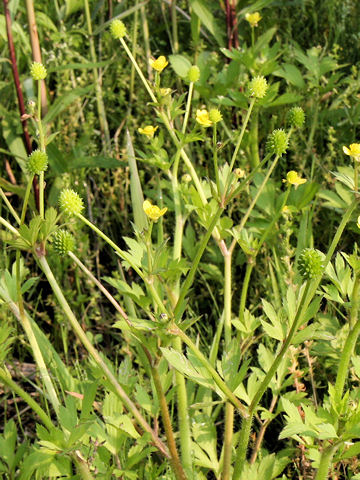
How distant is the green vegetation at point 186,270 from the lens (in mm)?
1058

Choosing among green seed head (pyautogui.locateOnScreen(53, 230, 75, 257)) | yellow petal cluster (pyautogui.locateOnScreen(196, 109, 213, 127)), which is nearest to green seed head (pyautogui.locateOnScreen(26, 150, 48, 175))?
green seed head (pyautogui.locateOnScreen(53, 230, 75, 257))

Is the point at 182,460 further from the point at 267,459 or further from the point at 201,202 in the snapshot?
the point at 201,202

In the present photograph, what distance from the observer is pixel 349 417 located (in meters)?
0.98

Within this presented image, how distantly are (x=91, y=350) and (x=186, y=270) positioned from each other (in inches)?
9.3

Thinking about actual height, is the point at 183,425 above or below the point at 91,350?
below

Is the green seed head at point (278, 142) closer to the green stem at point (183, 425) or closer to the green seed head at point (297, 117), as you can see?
the green seed head at point (297, 117)

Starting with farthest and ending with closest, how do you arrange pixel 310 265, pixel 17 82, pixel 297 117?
pixel 17 82
pixel 297 117
pixel 310 265

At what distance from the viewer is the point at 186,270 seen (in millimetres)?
1140

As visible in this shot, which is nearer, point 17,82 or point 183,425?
point 183,425

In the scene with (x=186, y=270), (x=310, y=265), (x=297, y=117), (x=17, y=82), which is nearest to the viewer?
(x=310, y=265)

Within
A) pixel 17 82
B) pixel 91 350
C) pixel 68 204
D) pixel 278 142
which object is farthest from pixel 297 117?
pixel 17 82

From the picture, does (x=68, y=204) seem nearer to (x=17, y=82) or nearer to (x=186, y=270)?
(x=186, y=270)

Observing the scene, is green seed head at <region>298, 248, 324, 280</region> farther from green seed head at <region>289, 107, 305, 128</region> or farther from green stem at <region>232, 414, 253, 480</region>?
green seed head at <region>289, 107, 305, 128</region>

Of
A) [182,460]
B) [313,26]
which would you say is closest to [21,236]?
[182,460]
